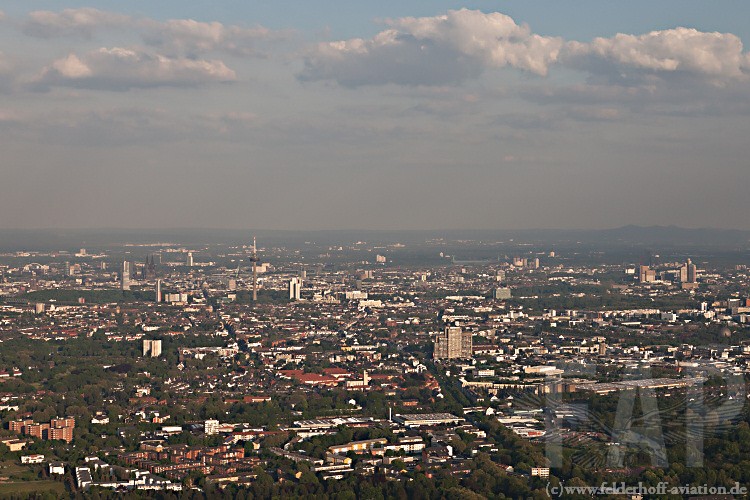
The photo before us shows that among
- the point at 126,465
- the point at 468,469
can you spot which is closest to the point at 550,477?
the point at 468,469

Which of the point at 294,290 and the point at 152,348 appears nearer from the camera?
the point at 152,348

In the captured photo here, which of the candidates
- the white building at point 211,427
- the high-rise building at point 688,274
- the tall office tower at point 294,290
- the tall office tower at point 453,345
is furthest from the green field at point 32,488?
the high-rise building at point 688,274

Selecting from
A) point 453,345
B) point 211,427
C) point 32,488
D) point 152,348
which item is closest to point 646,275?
point 453,345

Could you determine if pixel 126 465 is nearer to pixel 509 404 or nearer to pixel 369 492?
pixel 369 492

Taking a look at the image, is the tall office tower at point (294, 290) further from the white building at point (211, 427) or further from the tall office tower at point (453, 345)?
the white building at point (211, 427)

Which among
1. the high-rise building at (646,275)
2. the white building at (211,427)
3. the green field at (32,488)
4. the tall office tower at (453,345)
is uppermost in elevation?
the high-rise building at (646,275)

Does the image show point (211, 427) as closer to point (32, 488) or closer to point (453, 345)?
point (32, 488)

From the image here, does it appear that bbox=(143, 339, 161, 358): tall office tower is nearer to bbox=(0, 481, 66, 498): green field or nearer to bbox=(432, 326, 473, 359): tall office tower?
bbox=(432, 326, 473, 359): tall office tower
